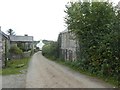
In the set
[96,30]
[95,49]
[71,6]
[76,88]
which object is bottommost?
[76,88]

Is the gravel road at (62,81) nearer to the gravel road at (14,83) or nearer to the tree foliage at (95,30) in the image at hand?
the gravel road at (14,83)

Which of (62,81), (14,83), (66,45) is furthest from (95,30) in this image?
(66,45)

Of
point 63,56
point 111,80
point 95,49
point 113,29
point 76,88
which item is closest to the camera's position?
point 76,88

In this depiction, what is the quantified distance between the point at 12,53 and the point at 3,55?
56.5 ft

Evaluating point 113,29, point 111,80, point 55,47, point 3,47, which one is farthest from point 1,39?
point 111,80

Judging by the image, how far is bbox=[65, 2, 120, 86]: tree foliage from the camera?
76.8 ft

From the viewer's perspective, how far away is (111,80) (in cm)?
2036

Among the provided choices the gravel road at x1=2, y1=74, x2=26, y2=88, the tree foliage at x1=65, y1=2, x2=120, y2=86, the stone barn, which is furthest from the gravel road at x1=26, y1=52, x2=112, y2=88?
the stone barn

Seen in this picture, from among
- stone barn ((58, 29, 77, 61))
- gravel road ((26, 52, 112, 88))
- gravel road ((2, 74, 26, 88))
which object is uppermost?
stone barn ((58, 29, 77, 61))

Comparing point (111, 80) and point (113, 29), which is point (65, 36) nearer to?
point (113, 29)

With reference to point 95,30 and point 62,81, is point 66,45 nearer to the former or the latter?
point 95,30

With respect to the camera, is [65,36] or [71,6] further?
[65,36]

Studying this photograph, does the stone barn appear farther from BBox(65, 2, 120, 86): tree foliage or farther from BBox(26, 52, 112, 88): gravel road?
BBox(26, 52, 112, 88): gravel road

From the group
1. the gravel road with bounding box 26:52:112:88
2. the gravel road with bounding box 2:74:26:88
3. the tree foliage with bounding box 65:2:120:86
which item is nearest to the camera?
the gravel road with bounding box 26:52:112:88
